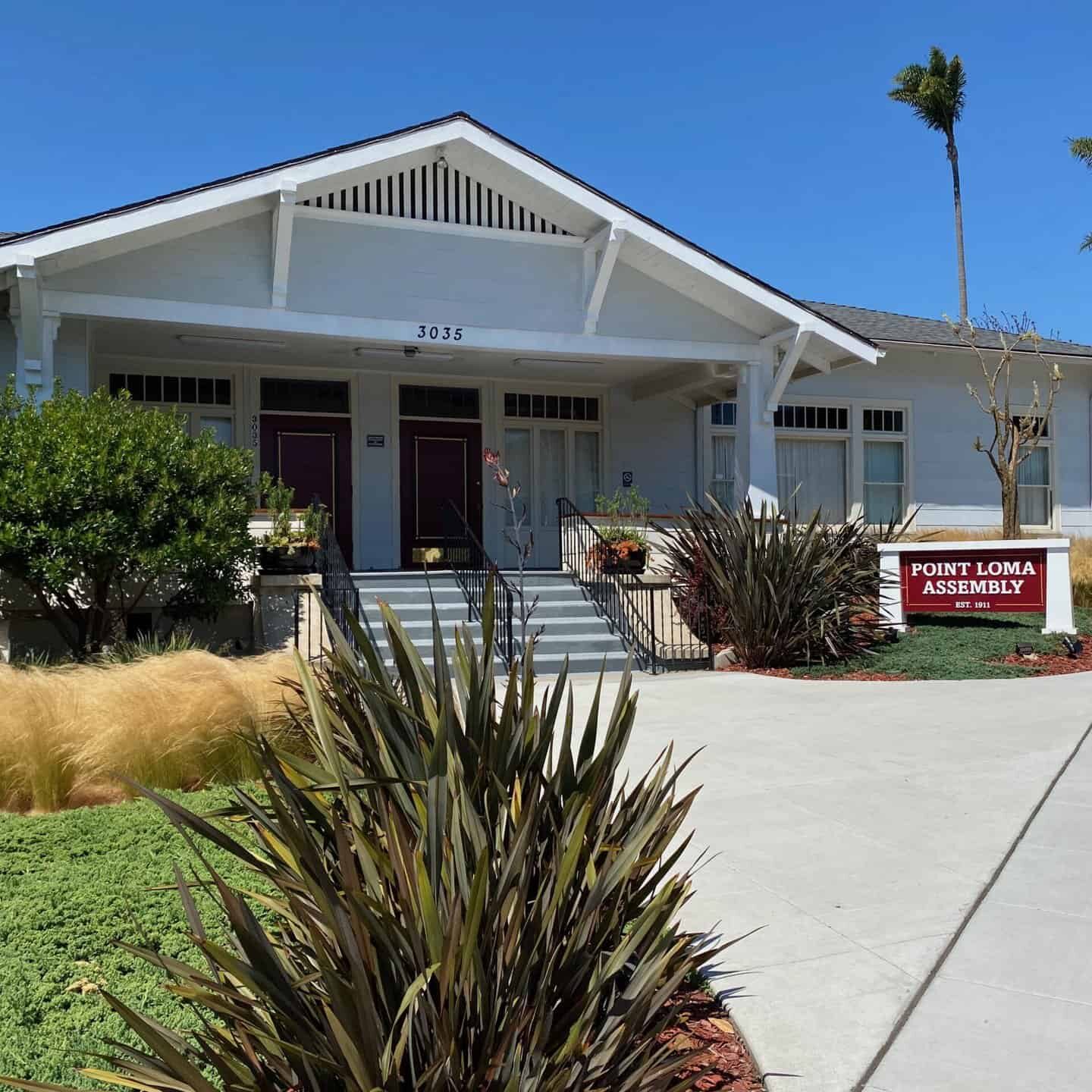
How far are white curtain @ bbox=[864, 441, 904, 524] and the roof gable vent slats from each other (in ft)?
24.5

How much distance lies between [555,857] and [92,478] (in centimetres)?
796

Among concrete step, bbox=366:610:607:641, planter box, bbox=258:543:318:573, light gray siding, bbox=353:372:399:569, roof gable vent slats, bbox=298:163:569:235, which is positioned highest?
roof gable vent slats, bbox=298:163:569:235

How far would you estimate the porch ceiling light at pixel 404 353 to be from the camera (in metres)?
14.3

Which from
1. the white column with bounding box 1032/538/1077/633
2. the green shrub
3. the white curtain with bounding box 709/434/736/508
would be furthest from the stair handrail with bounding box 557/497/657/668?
the white column with bounding box 1032/538/1077/633

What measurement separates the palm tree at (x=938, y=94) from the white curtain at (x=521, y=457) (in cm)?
2051

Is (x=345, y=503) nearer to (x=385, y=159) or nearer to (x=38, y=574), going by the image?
(x=385, y=159)

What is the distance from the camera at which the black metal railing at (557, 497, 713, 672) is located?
38.5 feet

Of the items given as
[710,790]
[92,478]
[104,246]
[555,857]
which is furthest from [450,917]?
[104,246]

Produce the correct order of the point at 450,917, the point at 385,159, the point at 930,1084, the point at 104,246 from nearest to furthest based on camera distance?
the point at 450,917, the point at 930,1084, the point at 104,246, the point at 385,159

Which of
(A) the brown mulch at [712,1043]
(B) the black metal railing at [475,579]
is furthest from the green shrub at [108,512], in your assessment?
(A) the brown mulch at [712,1043]

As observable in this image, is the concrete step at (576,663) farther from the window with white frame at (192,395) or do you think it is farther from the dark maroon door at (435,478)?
the window with white frame at (192,395)

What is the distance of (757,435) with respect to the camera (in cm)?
1479

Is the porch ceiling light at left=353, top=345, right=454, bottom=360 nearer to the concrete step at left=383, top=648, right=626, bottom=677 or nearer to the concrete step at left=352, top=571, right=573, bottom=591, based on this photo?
the concrete step at left=352, top=571, right=573, bottom=591

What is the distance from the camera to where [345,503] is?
15758 millimetres
